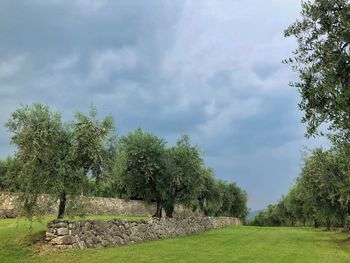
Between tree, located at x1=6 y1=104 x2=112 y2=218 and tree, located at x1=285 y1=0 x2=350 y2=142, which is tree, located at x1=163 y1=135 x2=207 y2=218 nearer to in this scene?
tree, located at x1=6 y1=104 x2=112 y2=218

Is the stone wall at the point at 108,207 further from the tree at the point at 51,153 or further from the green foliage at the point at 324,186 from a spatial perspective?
the green foliage at the point at 324,186

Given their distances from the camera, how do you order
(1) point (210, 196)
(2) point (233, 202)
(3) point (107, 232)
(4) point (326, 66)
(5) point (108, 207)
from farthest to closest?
(2) point (233, 202) < (1) point (210, 196) < (5) point (108, 207) < (3) point (107, 232) < (4) point (326, 66)

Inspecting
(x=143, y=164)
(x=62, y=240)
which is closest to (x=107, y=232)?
(x=62, y=240)

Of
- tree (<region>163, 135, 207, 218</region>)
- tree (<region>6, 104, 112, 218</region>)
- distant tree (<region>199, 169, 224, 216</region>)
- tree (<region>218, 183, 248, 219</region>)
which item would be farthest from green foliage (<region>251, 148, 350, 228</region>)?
tree (<region>218, 183, 248, 219</region>)

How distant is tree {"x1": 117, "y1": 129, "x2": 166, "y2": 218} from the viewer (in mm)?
41812

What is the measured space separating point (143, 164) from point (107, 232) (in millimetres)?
13190

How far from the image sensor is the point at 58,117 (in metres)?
25.9

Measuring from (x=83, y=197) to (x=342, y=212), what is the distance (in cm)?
3422

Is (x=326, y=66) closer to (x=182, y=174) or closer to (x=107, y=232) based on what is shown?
(x=107, y=232)

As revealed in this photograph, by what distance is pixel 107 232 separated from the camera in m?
29.4

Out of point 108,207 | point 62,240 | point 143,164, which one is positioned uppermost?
point 143,164

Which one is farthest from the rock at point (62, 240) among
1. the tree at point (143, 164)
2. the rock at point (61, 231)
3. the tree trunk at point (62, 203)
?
the tree at point (143, 164)

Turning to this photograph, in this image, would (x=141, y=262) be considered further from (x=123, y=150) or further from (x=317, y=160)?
(x=317, y=160)

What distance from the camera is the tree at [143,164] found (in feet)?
137
